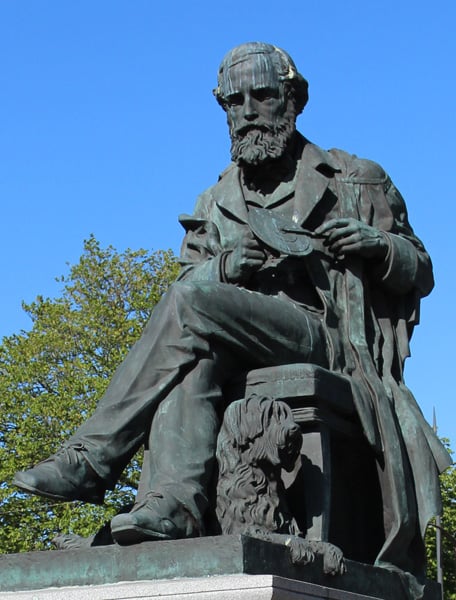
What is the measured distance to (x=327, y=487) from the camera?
6.88m

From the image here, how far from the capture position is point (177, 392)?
22.4 ft

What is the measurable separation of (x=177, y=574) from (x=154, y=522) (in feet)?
0.98

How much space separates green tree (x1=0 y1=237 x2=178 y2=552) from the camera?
22938 millimetres

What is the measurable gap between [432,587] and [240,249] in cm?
212

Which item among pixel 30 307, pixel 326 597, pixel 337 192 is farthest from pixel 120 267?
pixel 326 597

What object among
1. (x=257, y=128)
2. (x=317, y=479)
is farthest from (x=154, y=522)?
(x=257, y=128)

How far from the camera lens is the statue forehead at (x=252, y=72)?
7836 millimetres

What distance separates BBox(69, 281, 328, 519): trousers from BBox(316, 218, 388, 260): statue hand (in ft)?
2.67

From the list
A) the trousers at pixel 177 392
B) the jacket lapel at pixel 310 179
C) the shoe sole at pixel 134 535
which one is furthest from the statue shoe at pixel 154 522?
the jacket lapel at pixel 310 179

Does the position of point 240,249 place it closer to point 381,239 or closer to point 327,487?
point 381,239

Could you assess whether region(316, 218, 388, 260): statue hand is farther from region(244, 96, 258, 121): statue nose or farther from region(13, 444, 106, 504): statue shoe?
region(13, 444, 106, 504): statue shoe

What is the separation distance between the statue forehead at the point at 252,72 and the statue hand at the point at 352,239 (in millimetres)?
895

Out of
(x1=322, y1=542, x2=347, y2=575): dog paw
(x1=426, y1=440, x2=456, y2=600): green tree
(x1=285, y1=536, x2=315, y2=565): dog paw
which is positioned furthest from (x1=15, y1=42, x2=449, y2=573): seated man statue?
(x1=426, y1=440, x2=456, y2=600): green tree

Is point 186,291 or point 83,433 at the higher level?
point 186,291
